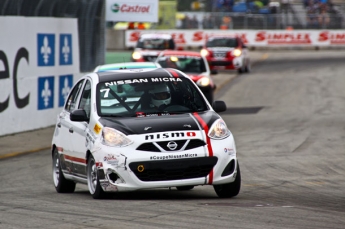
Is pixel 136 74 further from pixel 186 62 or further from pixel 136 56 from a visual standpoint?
pixel 136 56

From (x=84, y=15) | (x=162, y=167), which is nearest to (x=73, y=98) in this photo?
(x=162, y=167)

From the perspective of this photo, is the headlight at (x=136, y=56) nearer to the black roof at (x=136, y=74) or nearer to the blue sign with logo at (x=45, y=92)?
the blue sign with logo at (x=45, y=92)

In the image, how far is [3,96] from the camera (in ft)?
64.4

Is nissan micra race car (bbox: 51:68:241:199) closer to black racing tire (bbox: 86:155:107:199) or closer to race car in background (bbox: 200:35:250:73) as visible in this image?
black racing tire (bbox: 86:155:107:199)

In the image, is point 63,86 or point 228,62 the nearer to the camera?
point 63,86

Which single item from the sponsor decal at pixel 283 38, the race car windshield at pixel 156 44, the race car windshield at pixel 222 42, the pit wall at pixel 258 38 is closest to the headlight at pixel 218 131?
the race car windshield at pixel 156 44

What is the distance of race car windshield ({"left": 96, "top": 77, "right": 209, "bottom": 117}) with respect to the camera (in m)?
10.3

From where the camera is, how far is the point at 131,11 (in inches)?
1069

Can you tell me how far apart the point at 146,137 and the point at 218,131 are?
2.66ft

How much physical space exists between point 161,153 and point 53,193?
248 cm

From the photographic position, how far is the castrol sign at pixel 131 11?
26.1m

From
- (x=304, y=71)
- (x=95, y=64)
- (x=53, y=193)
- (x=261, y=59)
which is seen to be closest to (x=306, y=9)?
(x=261, y=59)

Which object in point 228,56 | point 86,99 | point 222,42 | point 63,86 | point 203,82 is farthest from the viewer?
point 222,42

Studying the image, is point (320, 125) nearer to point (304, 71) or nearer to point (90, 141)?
point (90, 141)
